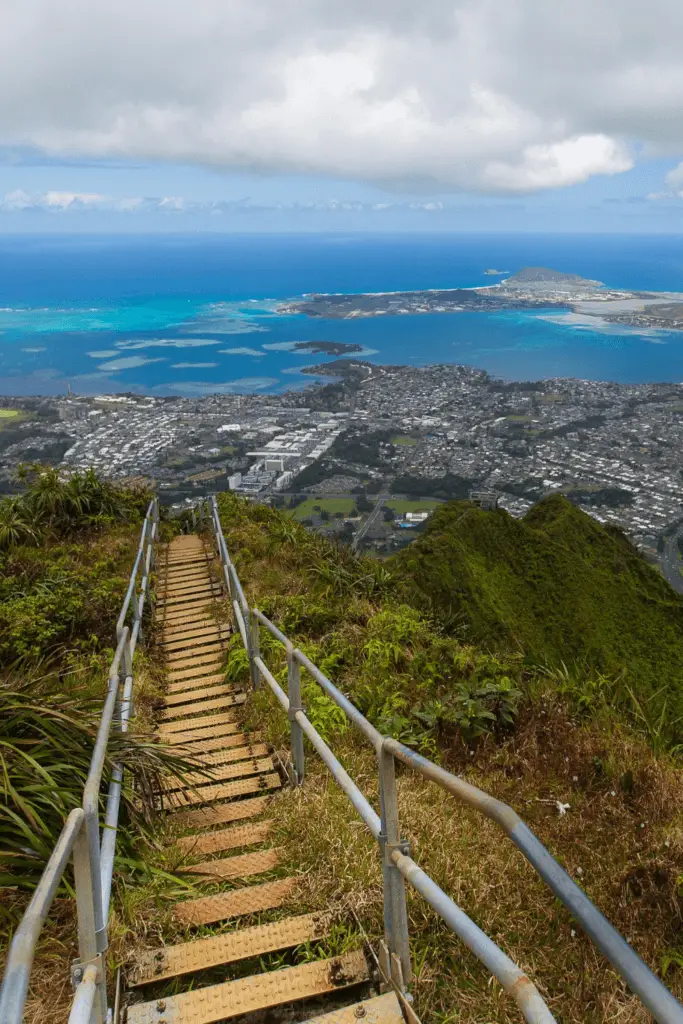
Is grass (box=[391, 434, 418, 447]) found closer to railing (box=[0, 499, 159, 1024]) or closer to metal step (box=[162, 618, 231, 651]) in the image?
metal step (box=[162, 618, 231, 651])

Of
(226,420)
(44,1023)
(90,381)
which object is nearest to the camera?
(44,1023)

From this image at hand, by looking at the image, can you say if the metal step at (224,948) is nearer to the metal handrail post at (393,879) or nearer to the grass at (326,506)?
the metal handrail post at (393,879)

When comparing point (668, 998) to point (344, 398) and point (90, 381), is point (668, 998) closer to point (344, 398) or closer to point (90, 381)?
point (344, 398)

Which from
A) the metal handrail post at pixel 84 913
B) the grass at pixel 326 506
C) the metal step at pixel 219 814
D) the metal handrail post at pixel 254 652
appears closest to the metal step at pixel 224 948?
the metal handrail post at pixel 84 913

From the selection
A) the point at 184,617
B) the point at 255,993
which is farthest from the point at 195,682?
→ the point at 255,993

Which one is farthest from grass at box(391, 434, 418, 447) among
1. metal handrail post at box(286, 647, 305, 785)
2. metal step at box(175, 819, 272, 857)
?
metal step at box(175, 819, 272, 857)

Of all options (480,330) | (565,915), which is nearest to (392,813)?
(565,915)
